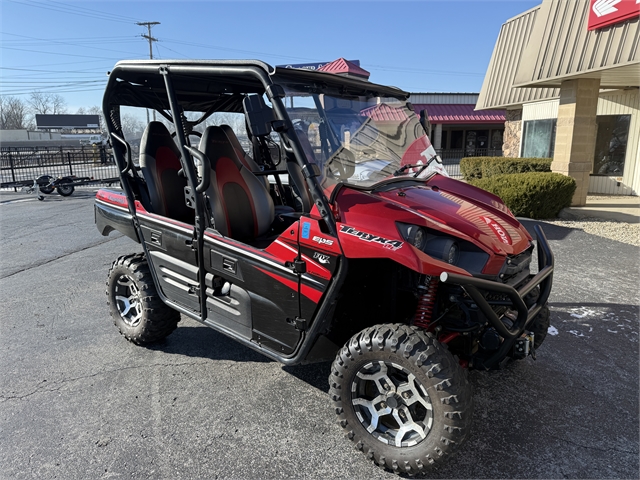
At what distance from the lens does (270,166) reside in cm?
453

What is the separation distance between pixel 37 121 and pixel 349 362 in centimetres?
8340

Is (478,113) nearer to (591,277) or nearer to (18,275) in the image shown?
(591,277)

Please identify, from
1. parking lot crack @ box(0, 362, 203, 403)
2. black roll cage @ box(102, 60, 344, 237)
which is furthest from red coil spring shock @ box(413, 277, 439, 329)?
parking lot crack @ box(0, 362, 203, 403)

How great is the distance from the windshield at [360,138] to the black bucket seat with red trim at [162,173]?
169 cm

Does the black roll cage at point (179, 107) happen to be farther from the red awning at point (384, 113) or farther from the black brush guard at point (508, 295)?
the red awning at point (384, 113)

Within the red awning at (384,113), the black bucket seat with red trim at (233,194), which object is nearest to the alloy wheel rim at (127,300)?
the black bucket seat with red trim at (233,194)

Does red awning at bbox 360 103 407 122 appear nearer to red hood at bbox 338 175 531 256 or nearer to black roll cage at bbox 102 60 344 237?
red hood at bbox 338 175 531 256

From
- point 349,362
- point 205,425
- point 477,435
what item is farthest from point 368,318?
point 205,425

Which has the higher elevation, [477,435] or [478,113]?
[478,113]

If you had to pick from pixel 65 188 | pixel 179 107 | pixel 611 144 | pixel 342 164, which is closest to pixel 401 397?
pixel 342 164

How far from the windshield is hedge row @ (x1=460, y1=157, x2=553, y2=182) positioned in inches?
379

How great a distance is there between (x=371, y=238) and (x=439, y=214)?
0.54 metres

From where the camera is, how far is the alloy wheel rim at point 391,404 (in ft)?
8.07

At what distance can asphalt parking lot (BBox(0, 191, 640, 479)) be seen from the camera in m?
2.59
